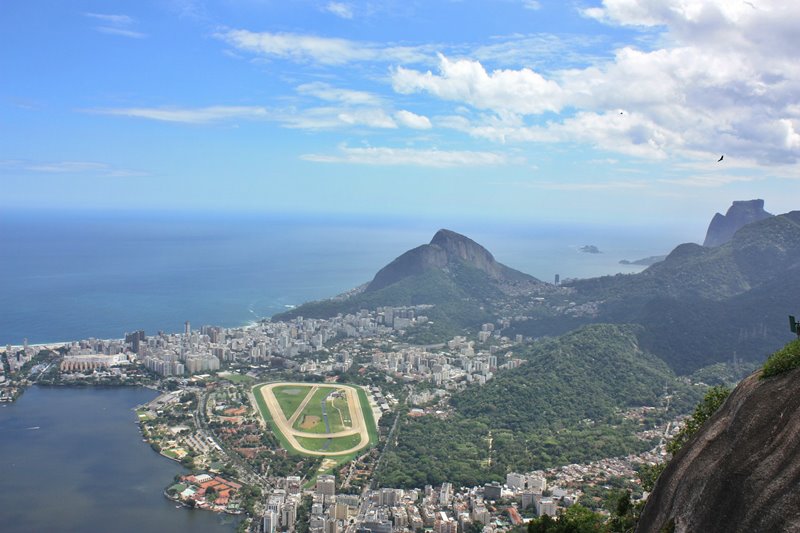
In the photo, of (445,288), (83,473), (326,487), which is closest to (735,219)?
(445,288)

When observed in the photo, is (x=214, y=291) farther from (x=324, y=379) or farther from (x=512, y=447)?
(x=512, y=447)

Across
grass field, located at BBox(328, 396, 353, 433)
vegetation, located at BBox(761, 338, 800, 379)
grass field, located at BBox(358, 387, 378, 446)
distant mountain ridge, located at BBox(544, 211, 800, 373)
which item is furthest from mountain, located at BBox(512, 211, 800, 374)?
vegetation, located at BBox(761, 338, 800, 379)

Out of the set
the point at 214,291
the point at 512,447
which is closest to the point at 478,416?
the point at 512,447

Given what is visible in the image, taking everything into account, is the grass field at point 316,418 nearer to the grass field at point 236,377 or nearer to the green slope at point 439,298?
the grass field at point 236,377

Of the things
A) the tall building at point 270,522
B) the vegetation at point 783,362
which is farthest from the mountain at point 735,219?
the vegetation at point 783,362

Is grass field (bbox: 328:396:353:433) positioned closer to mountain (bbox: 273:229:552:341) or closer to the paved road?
the paved road

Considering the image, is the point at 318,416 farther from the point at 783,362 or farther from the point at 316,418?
the point at 783,362
